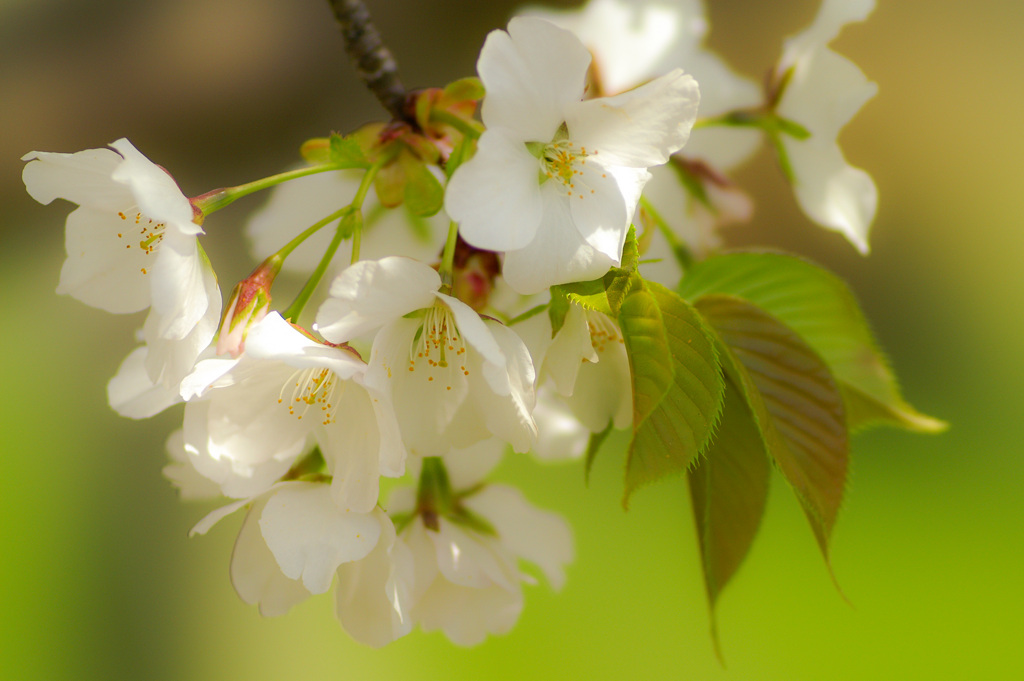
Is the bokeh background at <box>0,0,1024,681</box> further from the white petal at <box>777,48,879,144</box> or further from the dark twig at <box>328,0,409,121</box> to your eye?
the dark twig at <box>328,0,409,121</box>

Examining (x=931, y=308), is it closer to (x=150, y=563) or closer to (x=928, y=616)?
(x=928, y=616)

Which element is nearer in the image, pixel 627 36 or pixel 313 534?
pixel 313 534

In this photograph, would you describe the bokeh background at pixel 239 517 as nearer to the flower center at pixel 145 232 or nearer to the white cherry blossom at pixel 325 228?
the white cherry blossom at pixel 325 228

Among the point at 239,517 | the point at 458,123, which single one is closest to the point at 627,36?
the point at 458,123

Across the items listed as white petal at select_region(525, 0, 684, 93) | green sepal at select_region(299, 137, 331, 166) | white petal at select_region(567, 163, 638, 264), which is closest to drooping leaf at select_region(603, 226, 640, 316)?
white petal at select_region(567, 163, 638, 264)

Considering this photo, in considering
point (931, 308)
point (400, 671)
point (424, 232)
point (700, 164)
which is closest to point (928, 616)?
point (931, 308)

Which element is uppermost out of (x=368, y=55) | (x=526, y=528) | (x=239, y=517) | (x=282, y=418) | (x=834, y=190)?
(x=368, y=55)

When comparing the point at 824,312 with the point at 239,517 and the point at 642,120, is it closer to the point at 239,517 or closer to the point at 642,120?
the point at 642,120

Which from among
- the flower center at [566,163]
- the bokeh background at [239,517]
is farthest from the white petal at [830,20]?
the bokeh background at [239,517]
